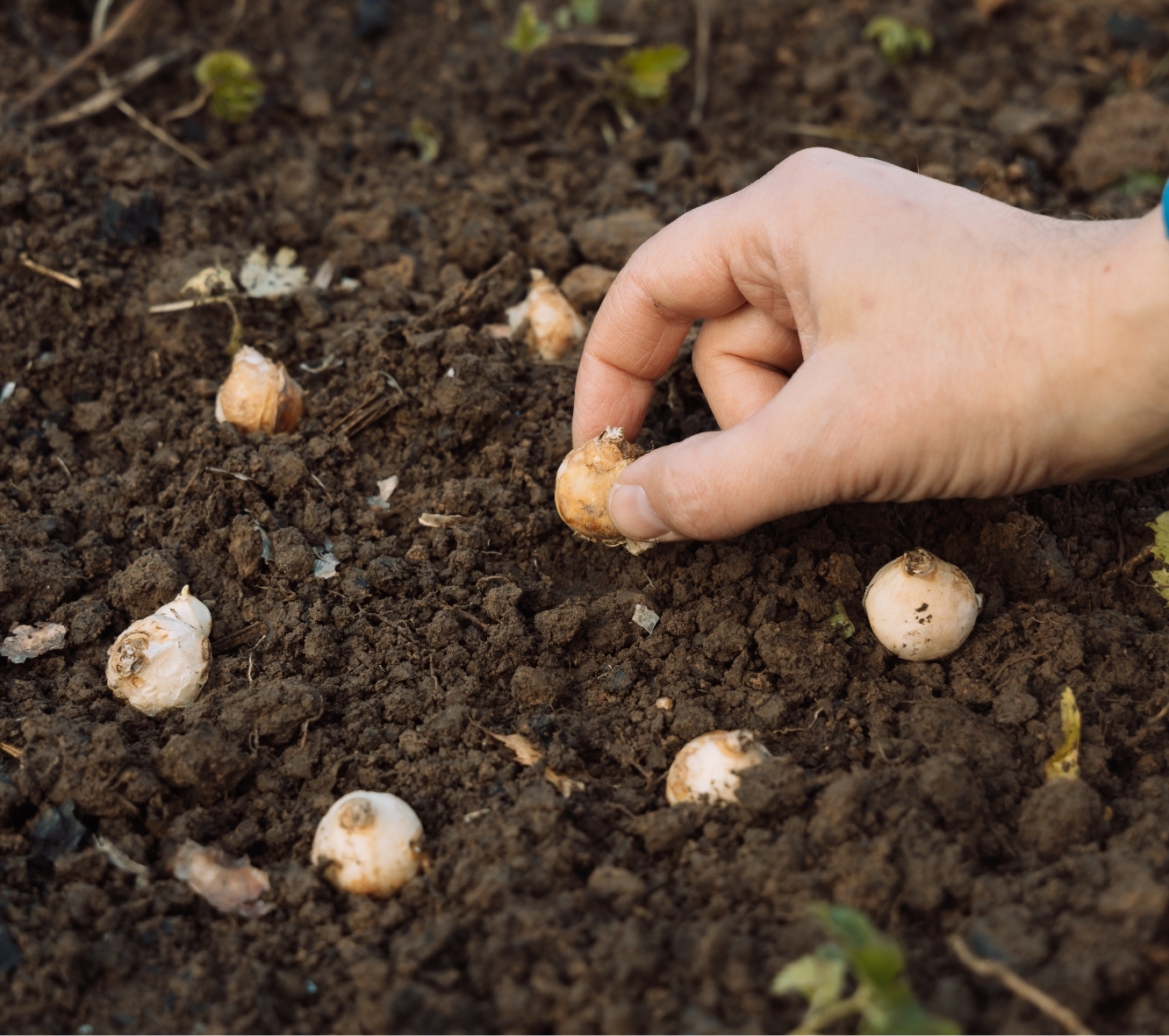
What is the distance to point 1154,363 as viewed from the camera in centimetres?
212

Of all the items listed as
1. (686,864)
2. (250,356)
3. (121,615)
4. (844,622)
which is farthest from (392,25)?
(686,864)

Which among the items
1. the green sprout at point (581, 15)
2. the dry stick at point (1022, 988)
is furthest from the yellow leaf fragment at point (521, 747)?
the green sprout at point (581, 15)

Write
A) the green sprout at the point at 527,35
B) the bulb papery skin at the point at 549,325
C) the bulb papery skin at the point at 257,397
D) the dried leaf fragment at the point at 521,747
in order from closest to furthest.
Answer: the dried leaf fragment at the point at 521,747, the bulb papery skin at the point at 257,397, the bulb papery skin at the point at 549,325, the green sprout at the point at 527,35

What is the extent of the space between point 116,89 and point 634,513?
10.8 feet

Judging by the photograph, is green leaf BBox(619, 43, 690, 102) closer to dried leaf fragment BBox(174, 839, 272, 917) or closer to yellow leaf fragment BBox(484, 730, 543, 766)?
yellow leaf fragment BBox(484, 730, 543, 766)

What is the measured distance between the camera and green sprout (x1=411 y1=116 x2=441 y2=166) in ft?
14.5

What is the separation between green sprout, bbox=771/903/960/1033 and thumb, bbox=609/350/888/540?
0.93 meters

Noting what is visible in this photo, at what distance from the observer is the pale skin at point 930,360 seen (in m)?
2.16

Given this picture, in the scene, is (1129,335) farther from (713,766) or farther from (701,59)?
(701,59)

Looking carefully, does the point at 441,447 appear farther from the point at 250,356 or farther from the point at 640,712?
the point at 640,712

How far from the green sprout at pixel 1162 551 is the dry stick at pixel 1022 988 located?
130 cm

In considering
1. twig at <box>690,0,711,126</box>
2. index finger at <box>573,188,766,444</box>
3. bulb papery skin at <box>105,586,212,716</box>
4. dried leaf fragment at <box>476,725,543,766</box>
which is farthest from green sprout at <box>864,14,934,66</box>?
bulb papery skin at <box>105,586,212,716</box>

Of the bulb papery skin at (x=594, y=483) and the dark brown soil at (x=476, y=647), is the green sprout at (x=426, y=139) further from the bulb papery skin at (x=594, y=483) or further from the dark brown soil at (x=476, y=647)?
the bulb papery skin at (x=594, y=483)

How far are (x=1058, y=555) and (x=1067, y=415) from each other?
25.4 inches
